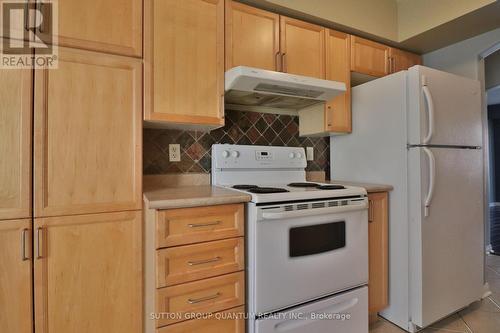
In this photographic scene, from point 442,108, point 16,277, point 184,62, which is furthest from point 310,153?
point 16,277

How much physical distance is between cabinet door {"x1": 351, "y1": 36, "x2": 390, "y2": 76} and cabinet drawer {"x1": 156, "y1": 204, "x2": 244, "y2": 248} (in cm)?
159

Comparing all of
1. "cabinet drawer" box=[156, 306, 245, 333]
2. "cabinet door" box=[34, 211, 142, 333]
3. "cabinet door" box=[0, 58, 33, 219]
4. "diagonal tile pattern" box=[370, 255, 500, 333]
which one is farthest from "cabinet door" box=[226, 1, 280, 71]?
"diagonal tile pattern" box=[370, 255, 500, 333]

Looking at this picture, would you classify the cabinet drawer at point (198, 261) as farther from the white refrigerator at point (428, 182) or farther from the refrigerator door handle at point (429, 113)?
the refrigerator door handle at point (429, 113)

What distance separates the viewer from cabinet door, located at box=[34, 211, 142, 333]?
47.1 inches

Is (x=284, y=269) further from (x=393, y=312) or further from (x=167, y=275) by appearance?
(x=393, y=312)

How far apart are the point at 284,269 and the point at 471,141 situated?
1747mm

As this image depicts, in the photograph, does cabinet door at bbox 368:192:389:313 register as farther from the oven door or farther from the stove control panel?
the stove control panel

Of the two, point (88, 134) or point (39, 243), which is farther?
point (88, 134)

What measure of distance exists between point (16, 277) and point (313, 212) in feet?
4.57

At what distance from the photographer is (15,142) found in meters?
1.15

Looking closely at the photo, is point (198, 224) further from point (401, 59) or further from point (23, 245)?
point (401, 59)

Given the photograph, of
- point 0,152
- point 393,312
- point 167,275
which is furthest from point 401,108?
point 0,152

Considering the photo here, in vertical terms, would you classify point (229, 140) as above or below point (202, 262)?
above

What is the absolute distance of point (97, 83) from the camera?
51.8 inches
